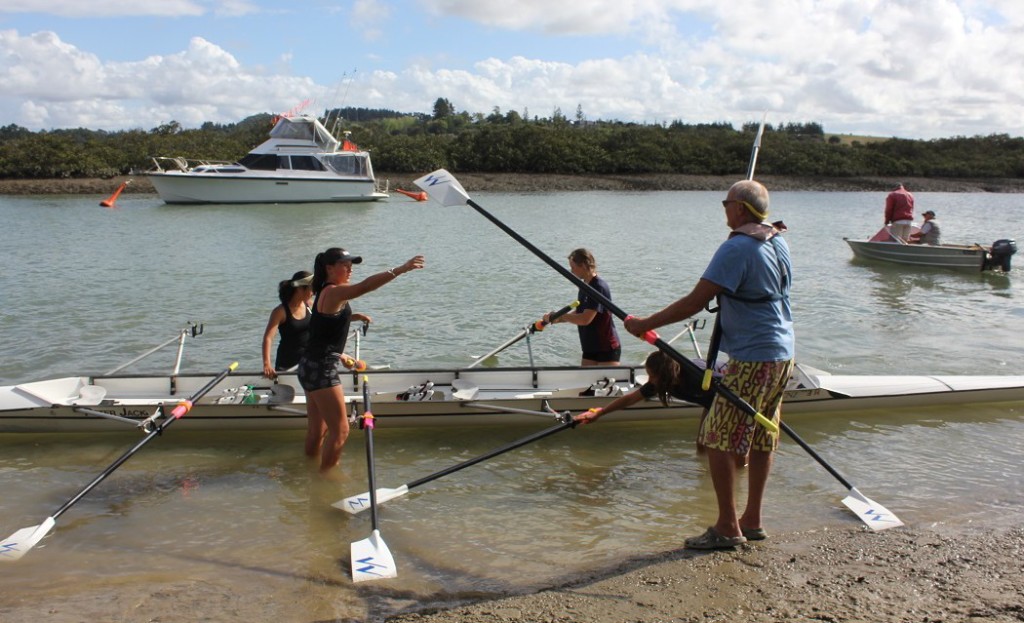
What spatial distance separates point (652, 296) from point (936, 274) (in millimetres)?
7612

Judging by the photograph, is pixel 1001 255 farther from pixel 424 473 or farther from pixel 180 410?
pixel 180 410

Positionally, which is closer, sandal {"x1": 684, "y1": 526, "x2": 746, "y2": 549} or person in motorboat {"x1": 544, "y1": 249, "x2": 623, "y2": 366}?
sandal {"x1": 684, "y1": 526, "x2": 746, "y2": 549}

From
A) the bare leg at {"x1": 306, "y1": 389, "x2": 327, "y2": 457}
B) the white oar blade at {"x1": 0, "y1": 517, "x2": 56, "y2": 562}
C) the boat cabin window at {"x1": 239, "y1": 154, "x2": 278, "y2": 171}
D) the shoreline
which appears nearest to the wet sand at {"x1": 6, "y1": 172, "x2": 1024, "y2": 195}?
the shoreline

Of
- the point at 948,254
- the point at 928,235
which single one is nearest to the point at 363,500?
the point at 948,254

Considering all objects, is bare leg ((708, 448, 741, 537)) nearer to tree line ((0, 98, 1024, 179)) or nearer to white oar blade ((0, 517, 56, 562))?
white oar blade ((0, 517, 56, 562))

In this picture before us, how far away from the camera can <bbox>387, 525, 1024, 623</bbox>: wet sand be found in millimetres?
4211

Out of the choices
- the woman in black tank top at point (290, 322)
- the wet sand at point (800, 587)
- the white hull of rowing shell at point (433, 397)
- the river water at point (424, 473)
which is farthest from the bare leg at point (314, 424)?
the wet sand at point (800, 587)

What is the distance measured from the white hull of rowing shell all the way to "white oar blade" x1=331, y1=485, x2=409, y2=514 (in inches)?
53.2

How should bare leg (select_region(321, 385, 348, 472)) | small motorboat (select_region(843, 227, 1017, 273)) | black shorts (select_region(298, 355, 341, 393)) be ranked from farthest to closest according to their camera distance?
small motorboat (select_region(843, 227, 1017, 273)) < bare leg (select_region(321, 385, 348, 472)) < black shorts (select_region(298, 355, 341, 393))

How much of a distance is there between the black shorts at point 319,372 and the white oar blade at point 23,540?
199 cm

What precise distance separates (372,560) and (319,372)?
4.78ft

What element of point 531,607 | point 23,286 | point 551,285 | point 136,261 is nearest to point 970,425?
point 531,607

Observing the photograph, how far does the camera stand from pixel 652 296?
688 inches

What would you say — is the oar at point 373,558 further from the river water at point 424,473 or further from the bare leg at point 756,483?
the bare leg at point 756,483
